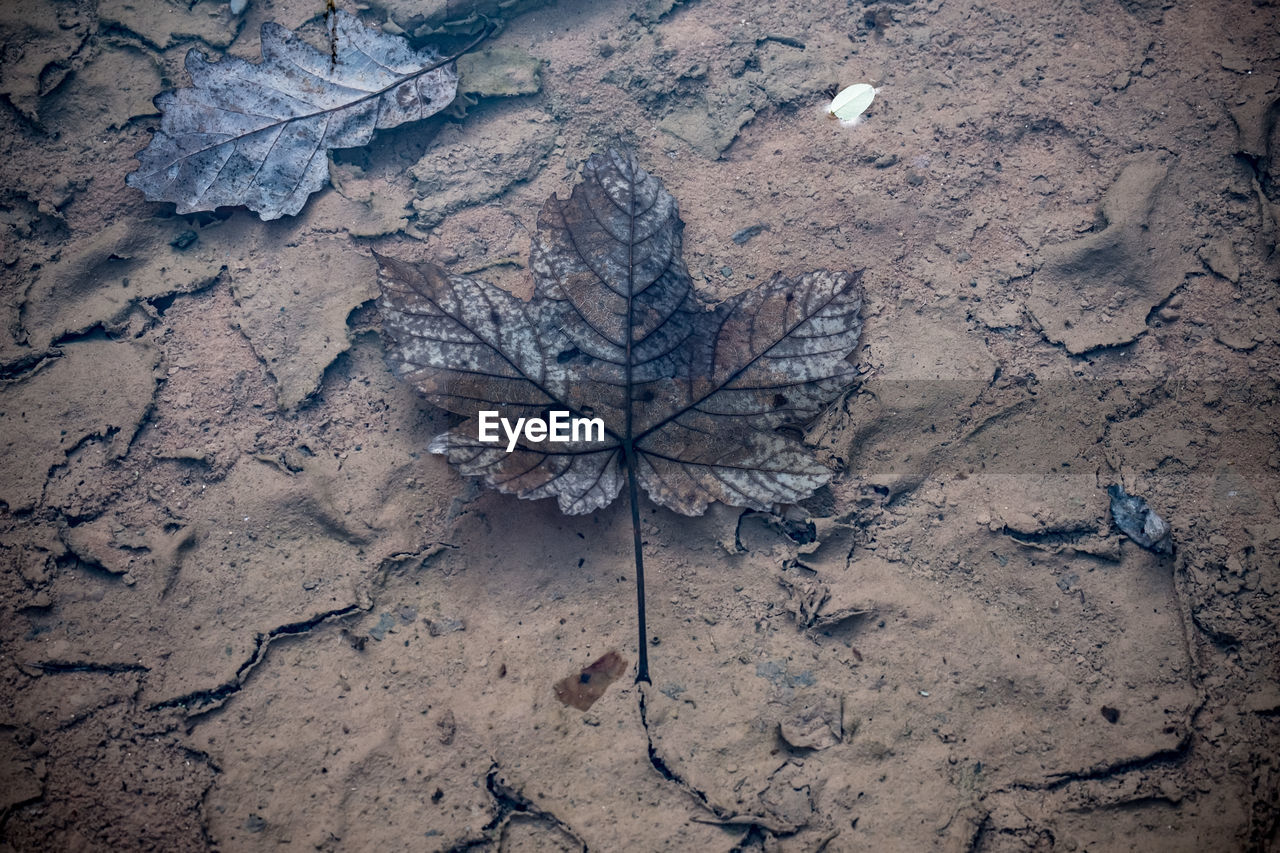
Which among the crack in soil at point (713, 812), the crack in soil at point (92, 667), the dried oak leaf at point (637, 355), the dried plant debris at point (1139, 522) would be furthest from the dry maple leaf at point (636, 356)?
the crack in soil at point (92, 667)

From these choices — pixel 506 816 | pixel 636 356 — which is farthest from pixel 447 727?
pixel 636 356

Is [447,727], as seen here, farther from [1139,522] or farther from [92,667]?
[1139,522]

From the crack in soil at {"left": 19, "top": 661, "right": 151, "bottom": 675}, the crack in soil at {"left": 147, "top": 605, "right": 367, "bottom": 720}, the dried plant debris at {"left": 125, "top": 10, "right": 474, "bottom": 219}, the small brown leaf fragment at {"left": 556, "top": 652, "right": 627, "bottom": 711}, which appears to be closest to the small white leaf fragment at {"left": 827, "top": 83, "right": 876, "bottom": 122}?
the dried plant debris at {"left": 125, "top": 10, "right": 474, "bottom": 219}

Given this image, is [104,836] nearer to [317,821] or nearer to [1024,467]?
[317,821]

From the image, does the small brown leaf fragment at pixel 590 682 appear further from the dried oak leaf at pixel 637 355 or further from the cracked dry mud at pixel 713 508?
the dried oak leaf at pixel 637 355

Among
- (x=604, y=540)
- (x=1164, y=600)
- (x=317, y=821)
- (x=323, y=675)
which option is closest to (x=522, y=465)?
(x=604, y=540)

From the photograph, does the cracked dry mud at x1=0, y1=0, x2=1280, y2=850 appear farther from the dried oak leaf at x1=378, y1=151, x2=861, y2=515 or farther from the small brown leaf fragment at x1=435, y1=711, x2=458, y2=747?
the dried oak leaf at x1=378, y1=151, x2=861, y2=515
